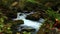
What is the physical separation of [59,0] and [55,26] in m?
1.63

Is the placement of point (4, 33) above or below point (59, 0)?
below

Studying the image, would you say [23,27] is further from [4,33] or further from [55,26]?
[55,26]

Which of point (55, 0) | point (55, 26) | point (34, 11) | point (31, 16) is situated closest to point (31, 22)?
point (31, 16)

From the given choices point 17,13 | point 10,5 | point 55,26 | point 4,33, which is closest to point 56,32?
point 55,26

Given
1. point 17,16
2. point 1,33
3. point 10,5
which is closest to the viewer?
point 1,33

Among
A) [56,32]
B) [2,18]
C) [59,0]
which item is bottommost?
[56,32]

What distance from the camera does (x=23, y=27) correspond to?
4.88 metres

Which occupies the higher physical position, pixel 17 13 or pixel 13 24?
pixel 17 13

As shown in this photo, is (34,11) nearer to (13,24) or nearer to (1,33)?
(13,24)

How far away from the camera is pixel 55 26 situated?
3.88m

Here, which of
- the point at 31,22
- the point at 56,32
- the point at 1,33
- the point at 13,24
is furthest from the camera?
the point at 31,22

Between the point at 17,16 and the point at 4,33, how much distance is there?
1306mm

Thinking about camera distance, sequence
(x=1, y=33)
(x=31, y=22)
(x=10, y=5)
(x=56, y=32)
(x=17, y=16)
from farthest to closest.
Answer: (x=10, y=5)
(x=17, y=16)
(x=31, y=22)
(x=1, y=33)
(x=56, y=32)

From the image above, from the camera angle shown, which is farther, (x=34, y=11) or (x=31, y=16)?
(x=34, y=11)
